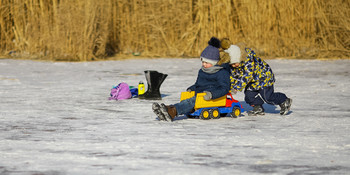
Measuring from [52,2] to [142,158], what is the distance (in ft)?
32.9

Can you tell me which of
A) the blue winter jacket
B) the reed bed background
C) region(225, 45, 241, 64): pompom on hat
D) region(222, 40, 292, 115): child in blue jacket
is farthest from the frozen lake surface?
the reed bed background

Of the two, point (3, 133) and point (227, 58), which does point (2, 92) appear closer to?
point (3, 133)

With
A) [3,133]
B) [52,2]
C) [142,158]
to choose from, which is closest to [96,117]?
[3,133]

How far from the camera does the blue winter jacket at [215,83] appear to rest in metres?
5.51

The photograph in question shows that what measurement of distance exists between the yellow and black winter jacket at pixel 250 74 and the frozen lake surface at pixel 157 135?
36 centimetres

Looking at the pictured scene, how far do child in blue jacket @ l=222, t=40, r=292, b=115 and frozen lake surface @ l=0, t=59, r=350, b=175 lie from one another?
179mm

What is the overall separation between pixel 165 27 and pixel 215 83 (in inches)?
305

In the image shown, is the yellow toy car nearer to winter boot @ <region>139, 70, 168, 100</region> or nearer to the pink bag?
winter boot @ <region>139, 70, 168, 100</region>

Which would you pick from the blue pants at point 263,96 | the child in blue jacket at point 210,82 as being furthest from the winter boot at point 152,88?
the blue pants at point 263,96

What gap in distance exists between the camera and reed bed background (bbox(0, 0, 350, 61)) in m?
12.1

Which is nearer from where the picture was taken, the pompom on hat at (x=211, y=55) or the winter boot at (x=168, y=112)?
the winter boot at (x=168, y=112)

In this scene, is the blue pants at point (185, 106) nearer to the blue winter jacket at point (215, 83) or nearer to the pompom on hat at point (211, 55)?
the blue winter jacket at point (215, 83)

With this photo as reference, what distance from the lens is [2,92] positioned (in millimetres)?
7500

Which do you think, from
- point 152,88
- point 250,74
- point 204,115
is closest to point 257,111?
point 250,74
